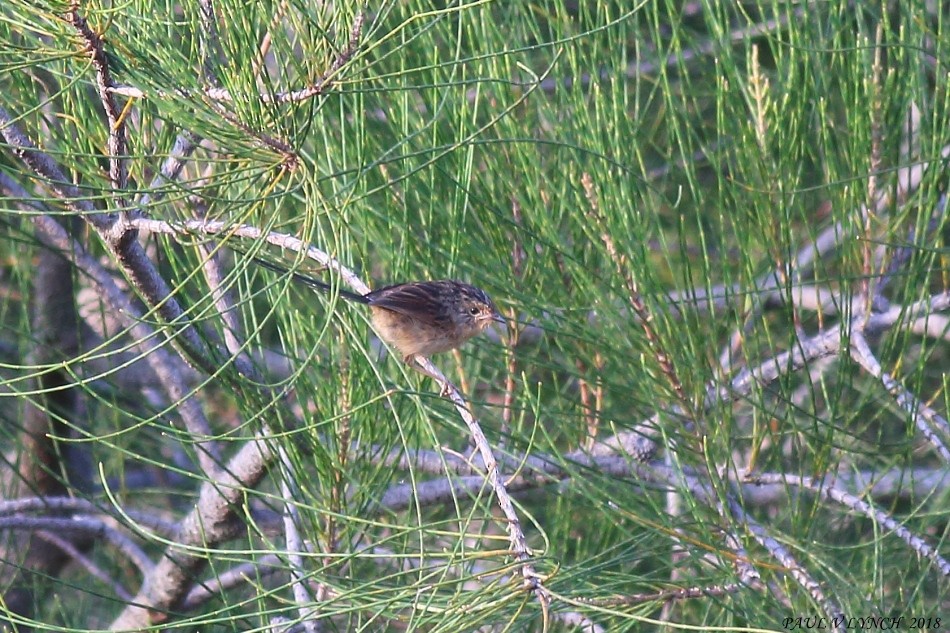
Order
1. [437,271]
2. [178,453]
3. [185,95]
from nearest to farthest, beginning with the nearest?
1. [185,95]
2. [437,271]
3. [178,453]

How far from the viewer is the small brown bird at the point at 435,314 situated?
327 centimetres

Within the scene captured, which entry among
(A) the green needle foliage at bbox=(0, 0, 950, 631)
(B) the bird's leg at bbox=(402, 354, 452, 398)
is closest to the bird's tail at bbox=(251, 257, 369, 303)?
(A) the green needle foliage at bbox=(0, 0, 950, 631)

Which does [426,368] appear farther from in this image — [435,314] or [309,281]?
[309,281]

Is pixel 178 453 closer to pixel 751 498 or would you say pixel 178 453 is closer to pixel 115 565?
pixel 115 565

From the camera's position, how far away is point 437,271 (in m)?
3.14

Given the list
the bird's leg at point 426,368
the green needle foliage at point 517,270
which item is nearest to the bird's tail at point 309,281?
the green needle foliage at point 517,270

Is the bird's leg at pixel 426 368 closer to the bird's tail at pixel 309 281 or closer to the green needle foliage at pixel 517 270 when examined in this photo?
the green needle foliage at pixel 517 270

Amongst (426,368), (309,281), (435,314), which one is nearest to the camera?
(309,281)

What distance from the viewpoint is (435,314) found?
335cm

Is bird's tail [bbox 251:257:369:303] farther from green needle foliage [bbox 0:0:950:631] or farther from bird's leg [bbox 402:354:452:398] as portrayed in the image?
bird's leg [bbox 402:354:452:398]

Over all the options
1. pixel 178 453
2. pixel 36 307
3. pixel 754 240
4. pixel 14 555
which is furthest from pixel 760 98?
pixel 178 453

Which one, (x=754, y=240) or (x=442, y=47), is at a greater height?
(x=442, y=47)

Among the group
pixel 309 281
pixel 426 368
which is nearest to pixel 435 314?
pixel 426 368

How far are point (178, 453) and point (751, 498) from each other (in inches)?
117
